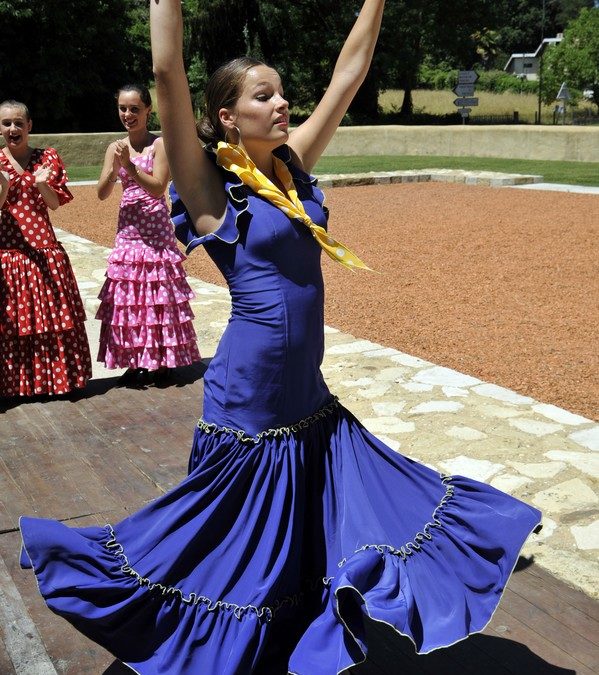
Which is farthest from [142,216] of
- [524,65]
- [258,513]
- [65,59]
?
[524,65]

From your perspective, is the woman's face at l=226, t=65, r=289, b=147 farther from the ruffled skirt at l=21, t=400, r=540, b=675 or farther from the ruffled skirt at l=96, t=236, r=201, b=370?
the ruffled skirt at l=96, t=236, r=201, b=370

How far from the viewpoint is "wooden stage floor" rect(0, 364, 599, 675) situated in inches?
124

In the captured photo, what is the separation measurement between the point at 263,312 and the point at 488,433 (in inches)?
113

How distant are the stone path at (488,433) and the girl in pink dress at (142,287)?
670 millimetres

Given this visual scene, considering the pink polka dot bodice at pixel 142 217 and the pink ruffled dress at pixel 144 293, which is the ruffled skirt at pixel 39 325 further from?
the pink polka dot bodice at pixel 142 217

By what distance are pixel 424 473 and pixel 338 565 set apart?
1.45ft

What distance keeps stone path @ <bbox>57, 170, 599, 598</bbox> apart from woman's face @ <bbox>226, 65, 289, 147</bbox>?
2.14m

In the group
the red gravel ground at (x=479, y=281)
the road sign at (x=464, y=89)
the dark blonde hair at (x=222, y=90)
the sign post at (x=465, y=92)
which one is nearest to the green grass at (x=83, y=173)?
the red gravel ground at (x=479, y=281)

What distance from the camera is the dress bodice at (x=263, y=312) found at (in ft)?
8.70

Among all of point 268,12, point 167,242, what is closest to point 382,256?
point 167,242

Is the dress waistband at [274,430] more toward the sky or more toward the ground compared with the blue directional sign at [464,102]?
more toward the sky

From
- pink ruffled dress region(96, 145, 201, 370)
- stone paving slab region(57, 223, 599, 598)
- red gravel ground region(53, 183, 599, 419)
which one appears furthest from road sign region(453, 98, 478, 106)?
pink ruffled dress region(96, 145, 201, 370)

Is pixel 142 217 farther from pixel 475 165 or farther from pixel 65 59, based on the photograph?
pixel 65 59

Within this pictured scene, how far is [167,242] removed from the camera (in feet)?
20.9
